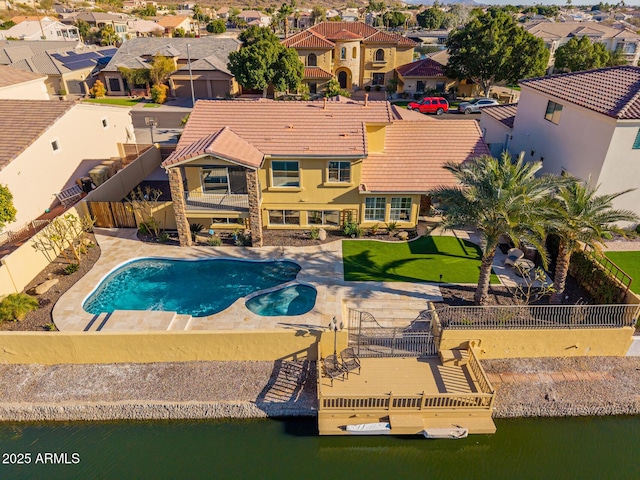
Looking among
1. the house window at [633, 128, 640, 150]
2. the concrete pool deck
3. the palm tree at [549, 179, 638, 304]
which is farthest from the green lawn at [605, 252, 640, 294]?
the concrete pool deck

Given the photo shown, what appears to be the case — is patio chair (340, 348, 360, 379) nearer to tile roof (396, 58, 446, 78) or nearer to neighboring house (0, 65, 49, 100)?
neighboring house (0, 65, 49, 100)

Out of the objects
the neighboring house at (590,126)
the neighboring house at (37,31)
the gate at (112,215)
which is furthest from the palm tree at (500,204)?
the neighboring house at (37,31)

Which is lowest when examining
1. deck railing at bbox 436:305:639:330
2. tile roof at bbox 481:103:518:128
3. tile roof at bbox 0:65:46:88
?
deck railing at bbox 436:305:639:330

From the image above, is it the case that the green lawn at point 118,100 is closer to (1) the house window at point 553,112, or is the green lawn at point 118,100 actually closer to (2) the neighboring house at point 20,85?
(2) the neighboring house at point 20,85

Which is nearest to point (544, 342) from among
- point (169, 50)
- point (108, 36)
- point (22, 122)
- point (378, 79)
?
point (22, 122)

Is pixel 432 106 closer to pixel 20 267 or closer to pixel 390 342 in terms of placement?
pixel 390 342

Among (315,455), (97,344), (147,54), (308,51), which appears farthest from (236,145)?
(147,54)

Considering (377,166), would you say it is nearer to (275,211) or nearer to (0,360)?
(275,211)
